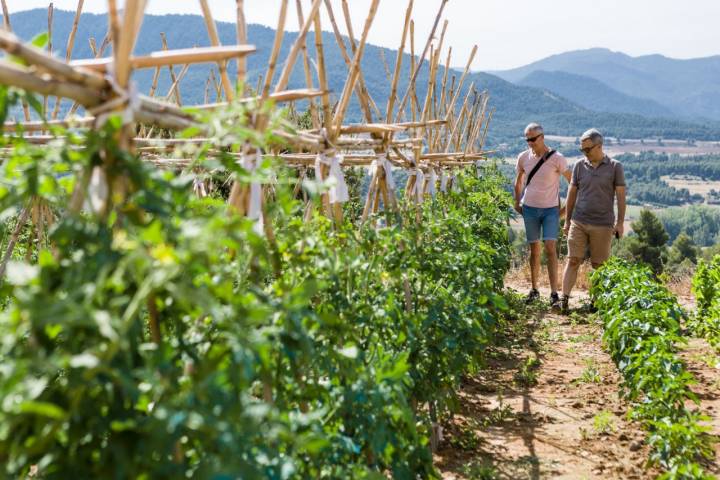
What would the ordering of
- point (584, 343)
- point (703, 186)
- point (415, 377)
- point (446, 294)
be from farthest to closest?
1. point (703, 186)
2. point (584, 343)
3. point (446, 294)
4. point (415, 377)

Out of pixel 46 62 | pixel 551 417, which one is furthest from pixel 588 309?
pixel 46 62

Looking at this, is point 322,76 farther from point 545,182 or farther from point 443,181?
point 443,181

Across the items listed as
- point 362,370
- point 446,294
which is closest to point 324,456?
point 362,370

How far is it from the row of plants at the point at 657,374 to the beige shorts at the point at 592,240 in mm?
1284

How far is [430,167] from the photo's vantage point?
6203 mm

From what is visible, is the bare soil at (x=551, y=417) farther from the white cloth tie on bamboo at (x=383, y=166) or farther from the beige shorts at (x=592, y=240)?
the white cloth tie on bamboo at (x=383, y=166)

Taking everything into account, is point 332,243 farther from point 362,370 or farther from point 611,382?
point 611,382

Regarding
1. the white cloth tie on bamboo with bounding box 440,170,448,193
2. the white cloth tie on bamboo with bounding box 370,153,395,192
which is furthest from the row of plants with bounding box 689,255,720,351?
the white cloth tie on bamboo with bounding box 370,153,395,192

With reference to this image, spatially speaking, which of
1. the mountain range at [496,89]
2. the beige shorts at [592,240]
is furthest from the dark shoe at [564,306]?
the mountain range at [496,89]

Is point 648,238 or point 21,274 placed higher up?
point 21,274

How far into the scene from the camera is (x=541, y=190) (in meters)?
6.94

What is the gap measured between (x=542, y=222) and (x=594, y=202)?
629 mm

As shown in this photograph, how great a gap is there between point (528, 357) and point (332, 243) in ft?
11.4

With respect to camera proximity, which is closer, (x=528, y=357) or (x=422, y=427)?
(x=422, y=427)
